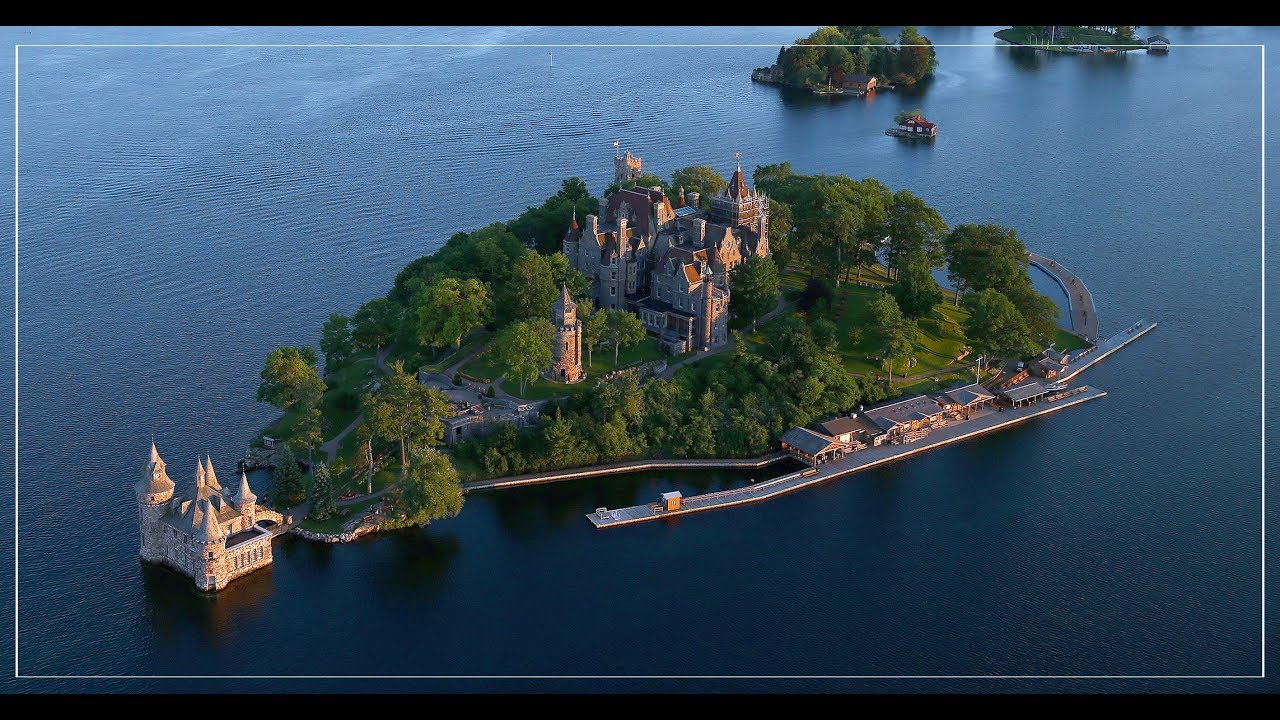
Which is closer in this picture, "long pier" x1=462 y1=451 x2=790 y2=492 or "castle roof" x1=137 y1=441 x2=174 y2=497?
"castle roof" x1=137 y1=441 x2=174 y2=497

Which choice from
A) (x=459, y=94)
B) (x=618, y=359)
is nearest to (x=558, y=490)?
(x=618, y=359)

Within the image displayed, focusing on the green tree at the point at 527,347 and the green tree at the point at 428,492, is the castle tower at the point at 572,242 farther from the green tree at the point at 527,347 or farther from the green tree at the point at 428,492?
the green tree at the point at 428,492


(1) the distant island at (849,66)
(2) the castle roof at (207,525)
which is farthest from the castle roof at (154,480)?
(1) the distant island at (849,66)

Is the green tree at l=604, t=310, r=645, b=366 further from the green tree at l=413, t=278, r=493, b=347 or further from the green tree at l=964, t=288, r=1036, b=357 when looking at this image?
the green tree at l=964, t=288, r=1036, b=357

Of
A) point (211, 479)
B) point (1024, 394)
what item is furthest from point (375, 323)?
point (1024, 394)

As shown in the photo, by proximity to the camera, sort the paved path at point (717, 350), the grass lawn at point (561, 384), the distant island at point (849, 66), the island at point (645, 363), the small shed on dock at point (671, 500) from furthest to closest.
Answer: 1. the distant island at point (849, 66)
2. the paved path at point (717, 350)
3. the grass lawn at point (561, 384)
4. the small shed on dock at point (671, 500)
5. the island at point (645, 363)

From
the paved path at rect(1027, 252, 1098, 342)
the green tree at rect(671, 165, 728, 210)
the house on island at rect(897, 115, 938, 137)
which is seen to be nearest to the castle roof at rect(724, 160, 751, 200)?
the green tree at rect(671, 165, 728, 210)
